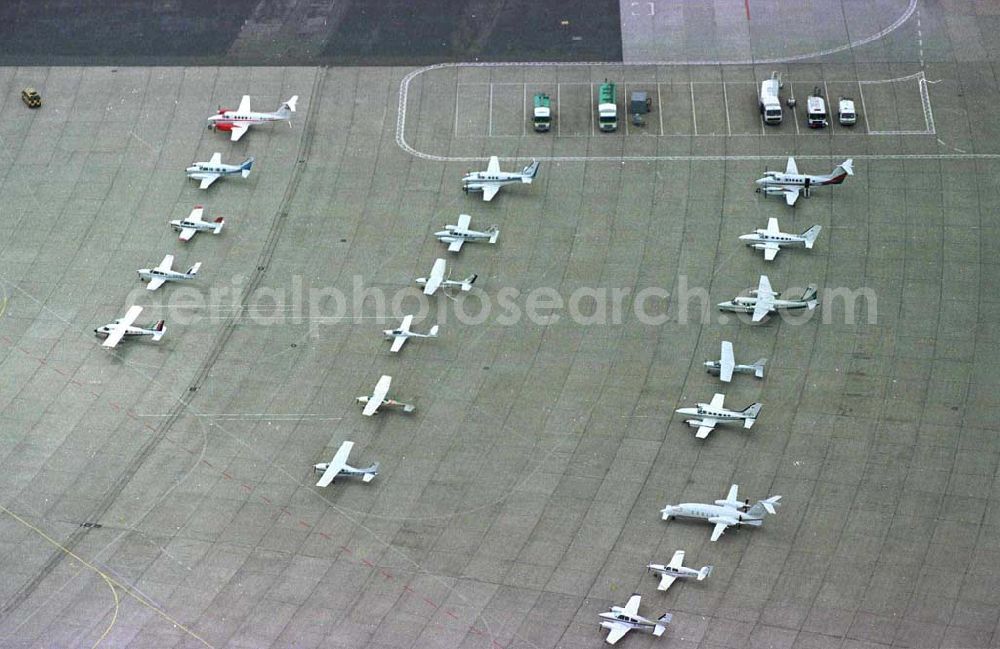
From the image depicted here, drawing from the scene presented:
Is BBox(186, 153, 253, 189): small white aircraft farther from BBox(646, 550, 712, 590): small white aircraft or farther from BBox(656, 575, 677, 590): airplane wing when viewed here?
BBox(656, 575, 677, 590): airplane wing

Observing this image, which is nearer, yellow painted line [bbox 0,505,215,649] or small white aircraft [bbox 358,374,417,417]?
yellow painted line [bbox 0,505,215,649]

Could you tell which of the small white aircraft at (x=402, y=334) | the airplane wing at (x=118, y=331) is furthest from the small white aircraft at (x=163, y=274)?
the small white aircraft at (x=402, y=334)

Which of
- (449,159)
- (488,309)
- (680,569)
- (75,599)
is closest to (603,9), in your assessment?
(449,159)

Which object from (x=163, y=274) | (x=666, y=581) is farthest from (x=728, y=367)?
(x=163, y=274)

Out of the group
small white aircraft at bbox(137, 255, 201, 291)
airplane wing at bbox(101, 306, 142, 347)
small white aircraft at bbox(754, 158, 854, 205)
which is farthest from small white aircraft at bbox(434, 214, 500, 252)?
airplane wing at bbox(101, 306, 142, 347)

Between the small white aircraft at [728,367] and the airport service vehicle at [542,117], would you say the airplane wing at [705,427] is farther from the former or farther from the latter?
the airport service vehicle at [542,117]

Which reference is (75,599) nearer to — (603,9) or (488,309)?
(488,309)

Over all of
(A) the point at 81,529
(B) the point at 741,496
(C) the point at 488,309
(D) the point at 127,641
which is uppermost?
(C) the point at 488,309

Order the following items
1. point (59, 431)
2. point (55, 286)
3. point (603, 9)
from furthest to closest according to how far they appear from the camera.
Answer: point (603, 9), point (55, 286), point (59, 431)
